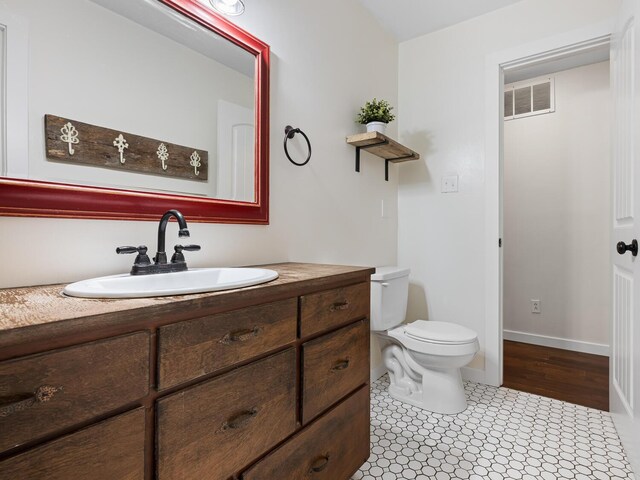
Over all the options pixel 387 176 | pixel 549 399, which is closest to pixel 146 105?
pixel 387 176

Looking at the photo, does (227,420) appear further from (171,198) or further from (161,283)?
(171,198)

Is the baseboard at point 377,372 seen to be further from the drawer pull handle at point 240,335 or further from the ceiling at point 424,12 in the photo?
the ceiling at point 424,12

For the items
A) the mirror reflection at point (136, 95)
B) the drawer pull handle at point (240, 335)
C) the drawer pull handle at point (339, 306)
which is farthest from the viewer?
the drawer pull handle at point (339, 306)

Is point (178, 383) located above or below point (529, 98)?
below

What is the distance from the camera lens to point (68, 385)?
1.82ft

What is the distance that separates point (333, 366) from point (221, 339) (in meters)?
0.49

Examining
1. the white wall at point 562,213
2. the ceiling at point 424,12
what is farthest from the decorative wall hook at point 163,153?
the white wall at point 562,213

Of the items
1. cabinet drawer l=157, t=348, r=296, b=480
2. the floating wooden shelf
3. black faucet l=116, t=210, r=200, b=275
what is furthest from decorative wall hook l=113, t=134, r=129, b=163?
the floating wooden shelf

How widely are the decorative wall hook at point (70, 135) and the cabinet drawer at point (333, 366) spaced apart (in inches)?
34.3

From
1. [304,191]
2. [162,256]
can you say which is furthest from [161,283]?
[304,191]

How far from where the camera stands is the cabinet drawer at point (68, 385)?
19.6 inches

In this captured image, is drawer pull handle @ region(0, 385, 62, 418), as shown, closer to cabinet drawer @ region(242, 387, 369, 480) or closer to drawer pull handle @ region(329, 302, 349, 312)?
cabinet drawer @ region(242, 387, 369, 480)

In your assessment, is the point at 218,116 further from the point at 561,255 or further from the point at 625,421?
the point at 561,255

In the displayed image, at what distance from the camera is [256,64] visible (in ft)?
4.83
